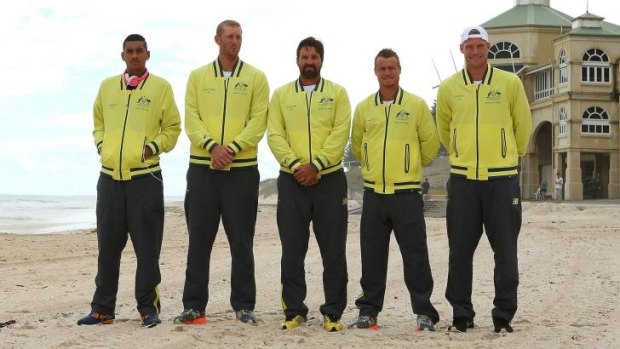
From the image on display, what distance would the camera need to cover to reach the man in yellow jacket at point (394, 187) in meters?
6.76

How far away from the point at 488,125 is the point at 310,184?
1.50m

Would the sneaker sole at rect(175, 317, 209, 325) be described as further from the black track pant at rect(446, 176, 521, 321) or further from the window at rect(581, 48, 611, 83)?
the window at rect(581, 48, 611, 83)

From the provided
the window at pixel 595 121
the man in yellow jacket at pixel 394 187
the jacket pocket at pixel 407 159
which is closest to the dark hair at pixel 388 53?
the man in yellow jacket at pixel 394 187

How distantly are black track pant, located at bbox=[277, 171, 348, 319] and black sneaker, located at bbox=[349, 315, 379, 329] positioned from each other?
6.1 inches

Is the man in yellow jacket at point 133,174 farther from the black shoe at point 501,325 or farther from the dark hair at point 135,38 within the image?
the black shoe at point 501,325

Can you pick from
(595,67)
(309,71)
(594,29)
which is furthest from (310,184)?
(594,29)

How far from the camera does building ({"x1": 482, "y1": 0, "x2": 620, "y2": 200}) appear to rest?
129 feet

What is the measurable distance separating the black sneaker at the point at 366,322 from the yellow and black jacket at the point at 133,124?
6.96ft

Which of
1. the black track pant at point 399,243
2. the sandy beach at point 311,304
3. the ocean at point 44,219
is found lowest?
the ocean at point 44,219

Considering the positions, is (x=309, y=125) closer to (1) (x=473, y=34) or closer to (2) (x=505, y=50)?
(1) (x=473, y=34)

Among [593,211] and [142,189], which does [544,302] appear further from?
[593,211]

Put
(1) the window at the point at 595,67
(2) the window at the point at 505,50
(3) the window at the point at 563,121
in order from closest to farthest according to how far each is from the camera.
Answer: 1. (1) the window at the point at 595,67
2. (3) the window at the point at 563,121
3. (2) the window at the point at 505,50

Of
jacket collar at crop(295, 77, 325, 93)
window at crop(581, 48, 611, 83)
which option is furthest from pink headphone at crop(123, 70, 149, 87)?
window at crop(581, 48, 611, 83)

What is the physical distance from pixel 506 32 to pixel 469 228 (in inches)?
1628
